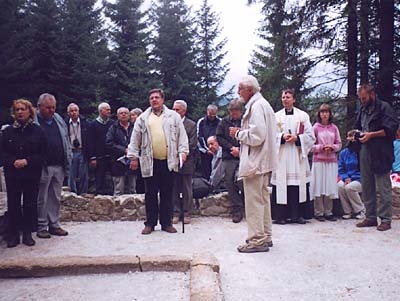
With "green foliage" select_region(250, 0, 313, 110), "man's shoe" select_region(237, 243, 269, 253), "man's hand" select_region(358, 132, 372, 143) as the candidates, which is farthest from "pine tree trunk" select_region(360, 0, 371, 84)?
"man's shoe" select_region(237, 243, 269, 253)

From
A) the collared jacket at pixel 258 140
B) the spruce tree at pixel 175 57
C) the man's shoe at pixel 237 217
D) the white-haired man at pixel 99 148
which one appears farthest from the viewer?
the spruce tree at pixel 175 57

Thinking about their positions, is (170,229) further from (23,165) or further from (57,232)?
(23,165)

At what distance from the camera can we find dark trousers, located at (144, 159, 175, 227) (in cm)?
567

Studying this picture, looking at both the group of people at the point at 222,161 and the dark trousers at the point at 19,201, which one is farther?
the dark trousers at the point at 19,201

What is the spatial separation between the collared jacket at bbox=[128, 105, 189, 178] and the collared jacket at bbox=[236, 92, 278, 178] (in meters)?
1.17

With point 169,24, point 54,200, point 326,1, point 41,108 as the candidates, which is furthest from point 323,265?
point 169,24

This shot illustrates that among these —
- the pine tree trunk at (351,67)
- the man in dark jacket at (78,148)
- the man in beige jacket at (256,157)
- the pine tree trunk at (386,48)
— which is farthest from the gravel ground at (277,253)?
the pine tree trunk at (386,48)

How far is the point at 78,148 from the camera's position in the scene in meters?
7.53

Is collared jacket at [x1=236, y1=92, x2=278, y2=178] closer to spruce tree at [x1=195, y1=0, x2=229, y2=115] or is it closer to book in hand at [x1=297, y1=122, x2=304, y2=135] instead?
book in hand at [x1=297, y1=122, x2=304, y2=135]

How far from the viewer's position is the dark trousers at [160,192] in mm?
5668

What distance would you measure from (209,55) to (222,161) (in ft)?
42.6

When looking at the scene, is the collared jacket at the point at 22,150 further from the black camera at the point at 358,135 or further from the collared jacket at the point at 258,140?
the black camera at the point at 358,135

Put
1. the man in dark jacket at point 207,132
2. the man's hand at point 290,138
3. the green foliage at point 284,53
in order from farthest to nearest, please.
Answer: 1. the green foliage at point 284,53
2. the man in dark jacket at point 207,132
3. the man's hand at point 290,138

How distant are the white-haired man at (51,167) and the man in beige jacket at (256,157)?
7.77 feet
